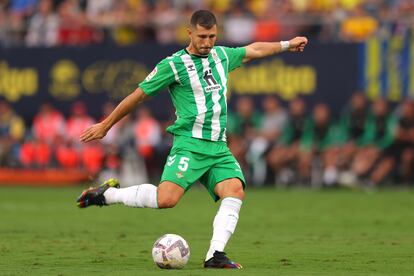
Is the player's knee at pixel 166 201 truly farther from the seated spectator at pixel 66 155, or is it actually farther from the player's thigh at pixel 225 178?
the seated spectator at pixel 66 155

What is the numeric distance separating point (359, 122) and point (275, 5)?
11.8 ft

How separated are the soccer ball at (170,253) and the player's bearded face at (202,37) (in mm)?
1832

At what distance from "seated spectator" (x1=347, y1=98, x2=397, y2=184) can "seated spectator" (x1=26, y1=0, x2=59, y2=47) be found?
851cm

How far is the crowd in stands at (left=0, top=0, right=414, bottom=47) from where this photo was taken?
24344 mm

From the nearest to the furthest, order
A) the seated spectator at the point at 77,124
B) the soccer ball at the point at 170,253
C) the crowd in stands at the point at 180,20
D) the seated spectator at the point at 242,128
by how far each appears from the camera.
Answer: the soccer ball at the point at 170,253
the crowd in stands at the point at 180,20
the seated spectator at the point at 242,128
the seated spectator at the point at 77,124

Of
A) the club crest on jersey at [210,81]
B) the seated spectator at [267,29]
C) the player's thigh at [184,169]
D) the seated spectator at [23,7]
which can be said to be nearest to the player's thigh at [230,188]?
the player's thigh at [184,169]

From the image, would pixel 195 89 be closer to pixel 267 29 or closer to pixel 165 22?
pixel 267 29

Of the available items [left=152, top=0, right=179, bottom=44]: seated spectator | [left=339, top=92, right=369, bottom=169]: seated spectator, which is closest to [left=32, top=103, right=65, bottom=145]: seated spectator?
[left=152, top=0, right=179, bottom=44]: seated spectator

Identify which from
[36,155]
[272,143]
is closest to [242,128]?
[272,143]

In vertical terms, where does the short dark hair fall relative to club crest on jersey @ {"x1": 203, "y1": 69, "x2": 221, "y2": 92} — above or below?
above

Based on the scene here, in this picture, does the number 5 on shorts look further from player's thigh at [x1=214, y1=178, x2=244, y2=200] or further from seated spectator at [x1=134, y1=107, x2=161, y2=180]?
seated spectator at [x1=134, y1=107, x2=161, y2=180]

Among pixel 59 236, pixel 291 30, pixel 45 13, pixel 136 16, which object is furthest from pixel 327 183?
pixel 59 236

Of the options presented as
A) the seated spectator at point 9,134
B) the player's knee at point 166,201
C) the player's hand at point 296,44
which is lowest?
the seated spectator at point 9,134

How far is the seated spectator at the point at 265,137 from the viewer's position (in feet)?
80.8
